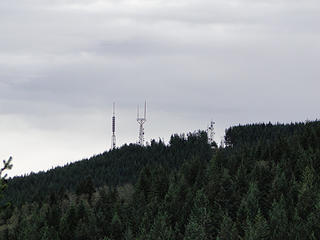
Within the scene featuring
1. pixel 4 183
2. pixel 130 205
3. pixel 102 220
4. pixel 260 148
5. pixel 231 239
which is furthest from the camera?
pixel 260 148

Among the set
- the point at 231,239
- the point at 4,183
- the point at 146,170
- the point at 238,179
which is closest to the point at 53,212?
the point at 146,170

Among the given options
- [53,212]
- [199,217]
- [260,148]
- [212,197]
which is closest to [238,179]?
[212,197]

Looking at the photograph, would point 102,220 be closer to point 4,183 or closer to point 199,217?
point 199,217

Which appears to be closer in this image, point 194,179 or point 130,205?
point 130,205

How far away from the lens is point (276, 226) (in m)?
76.0

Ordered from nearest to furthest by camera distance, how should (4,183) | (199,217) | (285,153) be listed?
(4,183)
(199,217)
(285,153)

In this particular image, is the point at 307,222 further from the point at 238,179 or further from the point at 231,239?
the point at 238,179

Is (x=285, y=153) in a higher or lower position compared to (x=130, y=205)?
Result: higher

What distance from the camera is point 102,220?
10450 centimetres

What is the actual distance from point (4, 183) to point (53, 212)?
4168 inches

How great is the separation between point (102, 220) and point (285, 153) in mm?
39216

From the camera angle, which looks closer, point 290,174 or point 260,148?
point 290,174

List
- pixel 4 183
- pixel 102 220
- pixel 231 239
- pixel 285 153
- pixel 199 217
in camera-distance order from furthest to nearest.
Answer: pixel 285 153 → pixel 102 220 → pixel 199 217 → pixel 231 239 → pixel 4 183

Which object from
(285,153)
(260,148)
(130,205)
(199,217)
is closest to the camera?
(199,217)
